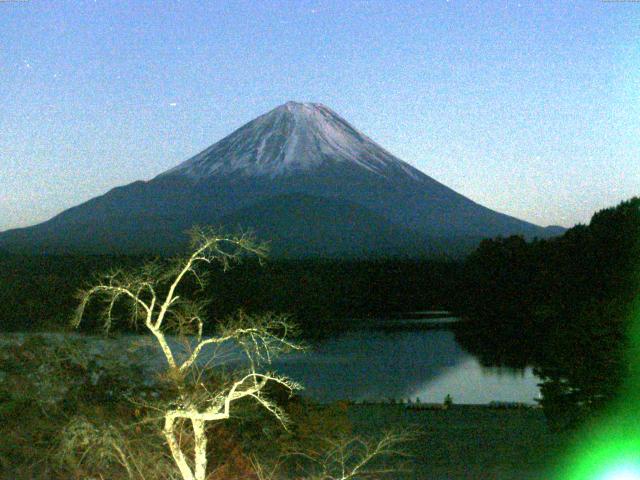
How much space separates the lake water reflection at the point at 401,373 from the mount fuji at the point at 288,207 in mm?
41667

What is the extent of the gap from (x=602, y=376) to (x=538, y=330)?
27.2m

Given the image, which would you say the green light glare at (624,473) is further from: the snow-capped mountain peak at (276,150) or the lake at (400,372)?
the snow-capped mountain peak at (276,150)

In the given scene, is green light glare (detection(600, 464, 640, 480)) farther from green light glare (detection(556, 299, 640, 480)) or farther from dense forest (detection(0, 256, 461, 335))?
dense forest (detection(0, 256, 461, 335))

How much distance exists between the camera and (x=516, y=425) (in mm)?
11273

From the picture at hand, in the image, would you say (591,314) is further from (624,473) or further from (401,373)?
(401,373)

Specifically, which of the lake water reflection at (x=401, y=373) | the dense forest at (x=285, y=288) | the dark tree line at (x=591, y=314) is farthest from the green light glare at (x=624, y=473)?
the dense forest at (x=285, y=288)

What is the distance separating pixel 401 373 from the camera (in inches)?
972

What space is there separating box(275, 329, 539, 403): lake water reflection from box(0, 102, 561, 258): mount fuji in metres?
Answer: 41.7

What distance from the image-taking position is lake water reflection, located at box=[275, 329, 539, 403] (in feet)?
65.9

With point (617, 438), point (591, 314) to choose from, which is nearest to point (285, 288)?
point (591, 314)

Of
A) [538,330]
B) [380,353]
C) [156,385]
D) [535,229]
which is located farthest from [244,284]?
[535,229]

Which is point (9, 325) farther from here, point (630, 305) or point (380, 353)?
point (630, 305)

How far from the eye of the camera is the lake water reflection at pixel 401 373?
65.9ft

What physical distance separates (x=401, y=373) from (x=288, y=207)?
62.0m
